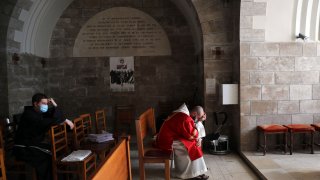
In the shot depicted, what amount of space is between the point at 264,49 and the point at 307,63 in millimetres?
743

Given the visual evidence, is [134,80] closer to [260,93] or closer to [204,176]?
[260,93]

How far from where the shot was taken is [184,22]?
238 inches

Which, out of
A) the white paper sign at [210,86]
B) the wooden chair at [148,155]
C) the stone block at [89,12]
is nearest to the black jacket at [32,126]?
the wooden chair at [148,155]

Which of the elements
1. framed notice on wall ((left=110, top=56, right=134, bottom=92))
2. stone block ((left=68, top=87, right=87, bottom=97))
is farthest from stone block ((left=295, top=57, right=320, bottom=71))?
stone block ((left=68, top=87, right=87, bottom=97))

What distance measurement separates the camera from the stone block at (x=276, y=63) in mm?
4453

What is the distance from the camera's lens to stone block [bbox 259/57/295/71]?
4453 millimetres

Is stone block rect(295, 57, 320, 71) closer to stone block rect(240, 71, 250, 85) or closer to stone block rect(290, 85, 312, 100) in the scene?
stone block rect(290, 85, 312, 100)

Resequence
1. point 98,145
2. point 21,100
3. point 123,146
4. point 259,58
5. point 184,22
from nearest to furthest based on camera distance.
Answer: point 123,146
point 98,145
point 259,58
point 21,100
point 184,22

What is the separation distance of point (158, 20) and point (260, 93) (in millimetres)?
2766

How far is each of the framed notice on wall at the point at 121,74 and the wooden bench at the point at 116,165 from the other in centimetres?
412

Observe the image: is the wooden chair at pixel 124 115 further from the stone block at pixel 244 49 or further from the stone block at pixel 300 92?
the stone block at pixel 300 92

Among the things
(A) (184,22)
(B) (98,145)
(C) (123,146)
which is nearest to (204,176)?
(B) (98,145)

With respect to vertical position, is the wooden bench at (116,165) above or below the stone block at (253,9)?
below

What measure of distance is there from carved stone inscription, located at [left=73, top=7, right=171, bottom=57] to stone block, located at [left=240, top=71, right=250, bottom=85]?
2.09 m
